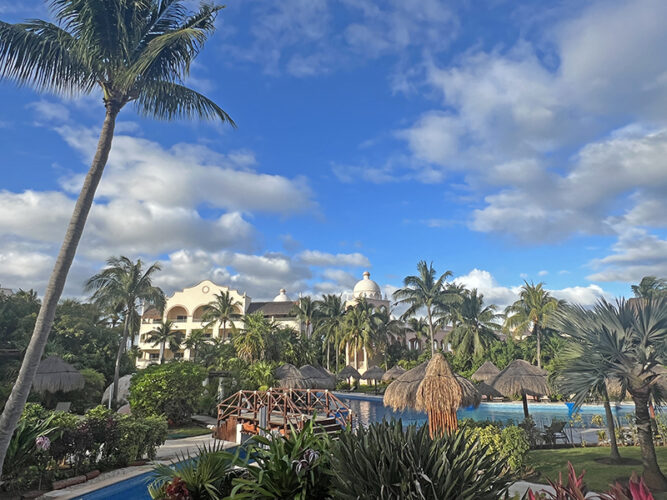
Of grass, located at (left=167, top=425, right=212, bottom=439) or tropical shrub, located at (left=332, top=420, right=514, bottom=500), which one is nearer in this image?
tropical shrub, located at (left=332, top=420, right=514, bottom=500)

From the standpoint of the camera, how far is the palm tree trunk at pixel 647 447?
8.25 metres

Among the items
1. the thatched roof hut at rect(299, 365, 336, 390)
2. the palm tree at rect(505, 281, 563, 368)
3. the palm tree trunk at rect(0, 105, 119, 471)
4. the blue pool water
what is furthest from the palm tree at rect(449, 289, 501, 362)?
the palm tree trunk at rect(0, 105, 119, 471)

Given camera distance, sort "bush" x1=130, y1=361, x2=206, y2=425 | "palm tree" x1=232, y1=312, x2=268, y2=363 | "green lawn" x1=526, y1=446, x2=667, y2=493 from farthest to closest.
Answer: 1. "palm tree" x1=232, y1=312, x2=268, y2=363
2. "bush" x1=130, y1=361, x2=206, y2=425
3. "green lawn" x1=526, y1=446, x2=667, y2=493

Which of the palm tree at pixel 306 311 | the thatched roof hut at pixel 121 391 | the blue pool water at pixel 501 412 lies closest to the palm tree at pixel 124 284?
the thatched roof hut at pixel 121 391

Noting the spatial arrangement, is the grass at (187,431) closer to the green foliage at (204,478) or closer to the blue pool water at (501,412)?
the blue pool water at (501,412)

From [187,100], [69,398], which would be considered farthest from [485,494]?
[69,398]

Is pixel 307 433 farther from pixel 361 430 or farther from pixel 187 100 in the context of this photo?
pixel 187 100

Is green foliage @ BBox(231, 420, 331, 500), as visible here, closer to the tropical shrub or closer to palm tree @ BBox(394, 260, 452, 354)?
the tropical shrub

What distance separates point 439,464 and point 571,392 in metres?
5.83

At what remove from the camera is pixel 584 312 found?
8930mm

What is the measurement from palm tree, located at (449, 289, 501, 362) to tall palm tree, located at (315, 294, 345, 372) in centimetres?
1176

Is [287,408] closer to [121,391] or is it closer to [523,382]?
[523,382]

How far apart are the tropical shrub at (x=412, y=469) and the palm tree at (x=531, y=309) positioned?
3298 cm

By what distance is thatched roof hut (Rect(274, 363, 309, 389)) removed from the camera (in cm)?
2407
